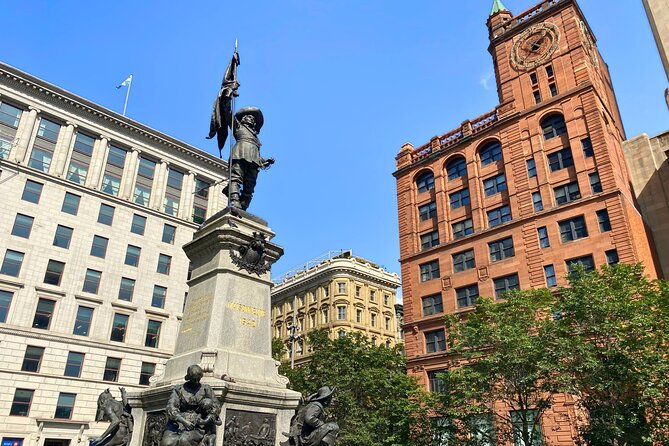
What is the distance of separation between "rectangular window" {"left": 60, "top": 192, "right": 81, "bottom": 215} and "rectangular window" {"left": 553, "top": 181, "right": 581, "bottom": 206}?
47.9 meters

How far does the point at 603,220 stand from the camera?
39844 mm

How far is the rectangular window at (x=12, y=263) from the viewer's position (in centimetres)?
4359

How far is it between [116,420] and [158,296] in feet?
147

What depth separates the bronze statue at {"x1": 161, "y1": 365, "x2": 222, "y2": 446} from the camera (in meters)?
8.05

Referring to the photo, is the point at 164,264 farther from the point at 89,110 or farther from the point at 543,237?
the point at 543,237

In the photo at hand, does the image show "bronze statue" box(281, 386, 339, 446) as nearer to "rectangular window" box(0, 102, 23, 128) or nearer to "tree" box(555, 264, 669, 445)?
"tree" box(555, 264, 669, 445)

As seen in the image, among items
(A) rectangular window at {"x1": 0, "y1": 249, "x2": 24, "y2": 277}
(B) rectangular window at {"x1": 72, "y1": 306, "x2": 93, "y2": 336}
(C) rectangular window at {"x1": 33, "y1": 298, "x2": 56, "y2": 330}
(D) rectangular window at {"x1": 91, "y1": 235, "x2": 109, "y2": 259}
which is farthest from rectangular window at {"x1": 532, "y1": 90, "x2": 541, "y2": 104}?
(A) rectangular window at {"x1": 0, "y1": 249, "x2": 24, "y2": 277}

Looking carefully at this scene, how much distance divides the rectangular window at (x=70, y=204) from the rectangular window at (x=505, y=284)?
142 feet

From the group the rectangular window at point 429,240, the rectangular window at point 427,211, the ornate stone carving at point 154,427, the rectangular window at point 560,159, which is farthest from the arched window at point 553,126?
the ornate stone carving at point 154,427

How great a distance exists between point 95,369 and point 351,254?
4699cm

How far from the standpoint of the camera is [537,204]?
44.6 meters

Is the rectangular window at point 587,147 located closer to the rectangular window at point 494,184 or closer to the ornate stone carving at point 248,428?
the rectangular window at point 494,184

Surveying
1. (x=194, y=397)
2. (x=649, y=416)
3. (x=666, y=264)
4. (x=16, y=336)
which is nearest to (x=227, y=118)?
(x=194, y=397)

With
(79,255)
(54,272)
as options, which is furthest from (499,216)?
(54,272)
